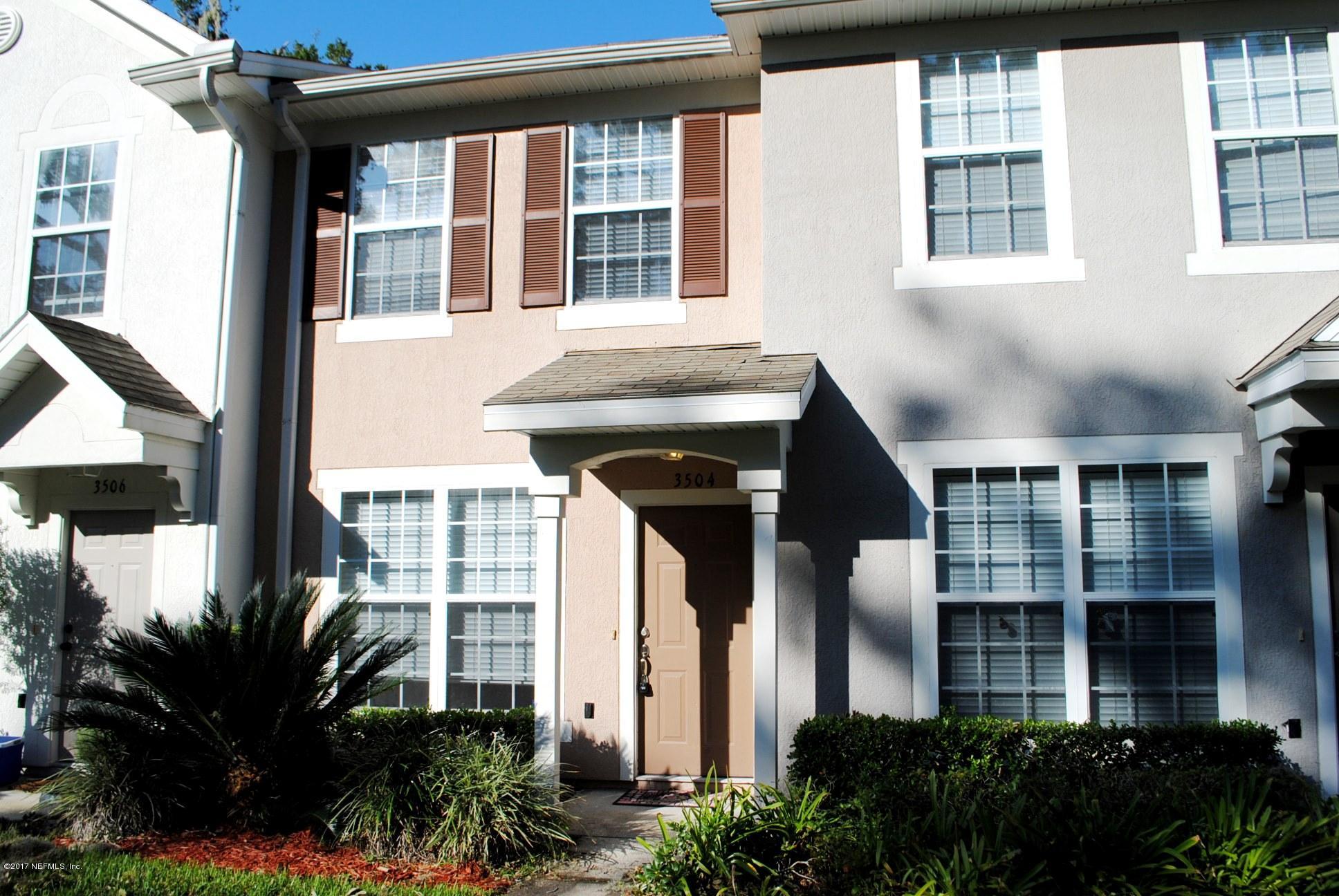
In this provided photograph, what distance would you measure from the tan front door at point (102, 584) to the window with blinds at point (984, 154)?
7.24 m

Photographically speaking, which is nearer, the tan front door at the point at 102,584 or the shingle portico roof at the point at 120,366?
the shingle portico roof at the point at 120,366

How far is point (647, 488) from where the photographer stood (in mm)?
8922

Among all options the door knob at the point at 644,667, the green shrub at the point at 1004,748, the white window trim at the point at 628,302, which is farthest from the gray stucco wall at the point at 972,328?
the door knob at the point at 644,667

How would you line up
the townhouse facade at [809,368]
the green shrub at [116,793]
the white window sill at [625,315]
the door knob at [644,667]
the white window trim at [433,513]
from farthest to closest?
the white window trim at [433,513] < the white window sill at [625,315] < the door knob at [644,667] < the townhouse facade at [809,368] < the green shrub at [116,793]

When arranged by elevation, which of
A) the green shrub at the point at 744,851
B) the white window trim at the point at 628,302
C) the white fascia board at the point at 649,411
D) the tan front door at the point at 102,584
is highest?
the white window trim at the point at 628,302

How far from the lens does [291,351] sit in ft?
31.8

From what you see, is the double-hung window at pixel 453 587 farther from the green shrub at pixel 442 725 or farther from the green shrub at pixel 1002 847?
the green shrub at pixel 1002 847

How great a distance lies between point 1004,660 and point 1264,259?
128 inches

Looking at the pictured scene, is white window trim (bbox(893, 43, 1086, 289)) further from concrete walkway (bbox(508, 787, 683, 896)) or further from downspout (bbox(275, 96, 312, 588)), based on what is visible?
downspout (bbox(275, 96, 312, 588))

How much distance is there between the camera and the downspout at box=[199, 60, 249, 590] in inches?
360

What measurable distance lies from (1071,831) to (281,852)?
4601 millimetres

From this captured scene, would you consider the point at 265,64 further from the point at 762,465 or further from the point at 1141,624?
the point at 1141,624

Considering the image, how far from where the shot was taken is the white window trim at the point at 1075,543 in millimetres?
7090

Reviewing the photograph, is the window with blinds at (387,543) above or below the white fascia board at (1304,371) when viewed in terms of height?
below
